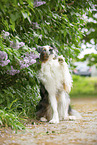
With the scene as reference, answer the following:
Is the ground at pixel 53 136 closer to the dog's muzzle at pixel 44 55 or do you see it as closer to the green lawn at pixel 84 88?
the dog's muzzle at pixel 44 55

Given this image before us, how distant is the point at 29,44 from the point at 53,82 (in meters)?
1.00

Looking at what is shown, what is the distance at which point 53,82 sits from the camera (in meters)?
4.74

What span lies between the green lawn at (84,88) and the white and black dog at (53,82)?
328 inches

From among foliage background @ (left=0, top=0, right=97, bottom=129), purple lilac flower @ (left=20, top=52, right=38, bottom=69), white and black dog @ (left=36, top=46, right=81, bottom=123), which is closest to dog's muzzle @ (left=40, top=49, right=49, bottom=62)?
white and black dog @ (left=36, top=46, right=81, bottom=123)

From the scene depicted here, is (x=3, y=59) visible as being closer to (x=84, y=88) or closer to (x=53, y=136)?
(x=53, y=136)

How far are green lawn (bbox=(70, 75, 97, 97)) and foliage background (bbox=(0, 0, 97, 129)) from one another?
7104 millimetres

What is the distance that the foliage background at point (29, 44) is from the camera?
4.18m

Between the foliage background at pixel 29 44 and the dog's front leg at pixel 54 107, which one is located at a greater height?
the foliage background at pixel 29 44

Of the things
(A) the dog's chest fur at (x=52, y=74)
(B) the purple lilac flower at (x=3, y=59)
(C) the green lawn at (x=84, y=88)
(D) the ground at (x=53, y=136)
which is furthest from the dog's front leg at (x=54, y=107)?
(C) the green lawn at (x=84, y=88)

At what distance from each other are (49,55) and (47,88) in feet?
1.98

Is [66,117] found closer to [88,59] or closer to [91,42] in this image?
[91,42]

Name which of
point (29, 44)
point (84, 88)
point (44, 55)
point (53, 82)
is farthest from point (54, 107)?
point (84, 88)

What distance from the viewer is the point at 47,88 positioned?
477cm

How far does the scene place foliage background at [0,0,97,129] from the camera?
13.7 feet
